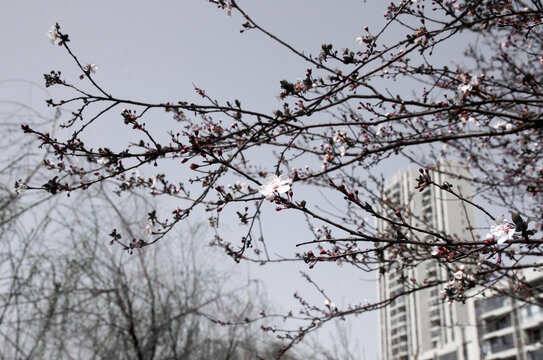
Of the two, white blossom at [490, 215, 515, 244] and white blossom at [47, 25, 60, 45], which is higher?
white blossom at [47, 25, 60, 45]

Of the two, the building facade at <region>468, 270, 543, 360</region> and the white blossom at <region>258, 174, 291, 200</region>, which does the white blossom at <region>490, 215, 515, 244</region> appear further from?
the building facade at <region>468, 270, 543, 360</region>


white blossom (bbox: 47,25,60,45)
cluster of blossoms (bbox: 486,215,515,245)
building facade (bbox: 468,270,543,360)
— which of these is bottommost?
cluster of blossoms (bbox: 486,215,515,245)

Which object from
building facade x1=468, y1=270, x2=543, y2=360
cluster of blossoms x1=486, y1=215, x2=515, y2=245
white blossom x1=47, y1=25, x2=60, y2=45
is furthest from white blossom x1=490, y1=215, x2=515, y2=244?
building facade x1=468, y1=270, x2=543, y2=360

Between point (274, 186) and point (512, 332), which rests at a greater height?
point (512, 332)

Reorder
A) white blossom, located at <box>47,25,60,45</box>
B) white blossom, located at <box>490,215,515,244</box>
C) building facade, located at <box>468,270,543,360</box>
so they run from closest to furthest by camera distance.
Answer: white blossom, located at <box>490,215,515,244</box>, white blossom, located at <box>47,25,60,45</box>, building facade, located at <box>468,270,543,360</box>

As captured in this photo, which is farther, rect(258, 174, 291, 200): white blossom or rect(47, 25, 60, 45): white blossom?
rect(47, 25, 60, 45): white blossom

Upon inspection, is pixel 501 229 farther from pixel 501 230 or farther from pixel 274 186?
pixel 274 186

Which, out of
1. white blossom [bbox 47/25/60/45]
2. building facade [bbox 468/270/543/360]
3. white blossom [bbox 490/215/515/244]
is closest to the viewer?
white blossom [bbox 490/215/515/244]

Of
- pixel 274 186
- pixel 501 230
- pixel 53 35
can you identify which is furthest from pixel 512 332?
Result: pixel 53 35

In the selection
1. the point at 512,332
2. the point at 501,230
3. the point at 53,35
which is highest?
the point at 512,332

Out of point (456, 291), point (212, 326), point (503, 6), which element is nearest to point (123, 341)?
point (212, 326)

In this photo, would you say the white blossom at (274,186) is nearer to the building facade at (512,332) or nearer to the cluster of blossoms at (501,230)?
the cluster of blossoms at (501,230)

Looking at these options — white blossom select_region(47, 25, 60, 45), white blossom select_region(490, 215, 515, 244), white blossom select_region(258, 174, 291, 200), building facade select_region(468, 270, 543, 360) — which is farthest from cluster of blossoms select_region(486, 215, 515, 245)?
building facade select_region(468, 270, 543, 360)

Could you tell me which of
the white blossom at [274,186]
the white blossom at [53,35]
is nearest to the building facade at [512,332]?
the white blossom at [274,186]
